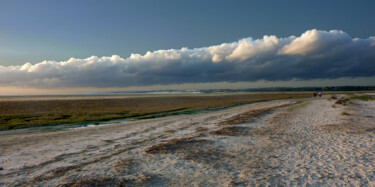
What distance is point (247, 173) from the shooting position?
29.8 feet

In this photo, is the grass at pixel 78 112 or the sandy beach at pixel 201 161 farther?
the grass at pixel 78 112

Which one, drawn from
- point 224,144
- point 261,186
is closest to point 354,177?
point 261,186

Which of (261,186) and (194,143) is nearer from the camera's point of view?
(261,186)

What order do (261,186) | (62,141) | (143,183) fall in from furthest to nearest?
(62,141) → (143,183) → (261,186)

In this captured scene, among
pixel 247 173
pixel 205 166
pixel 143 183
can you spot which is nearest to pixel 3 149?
pixel 143 183

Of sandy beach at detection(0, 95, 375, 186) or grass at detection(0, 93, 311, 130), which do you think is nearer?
sandy beach at detection(0, 95, 375, 186)

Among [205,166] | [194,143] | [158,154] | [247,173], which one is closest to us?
[247,173]

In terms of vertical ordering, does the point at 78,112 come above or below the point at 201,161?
below

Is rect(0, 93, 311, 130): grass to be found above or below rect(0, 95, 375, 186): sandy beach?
below

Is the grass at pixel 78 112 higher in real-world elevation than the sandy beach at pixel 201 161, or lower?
lower

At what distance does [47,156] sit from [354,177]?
15.3 m

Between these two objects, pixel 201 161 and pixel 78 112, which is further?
pixel 78 112

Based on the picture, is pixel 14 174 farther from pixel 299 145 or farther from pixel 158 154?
pixel 299 145

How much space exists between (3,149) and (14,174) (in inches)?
269
